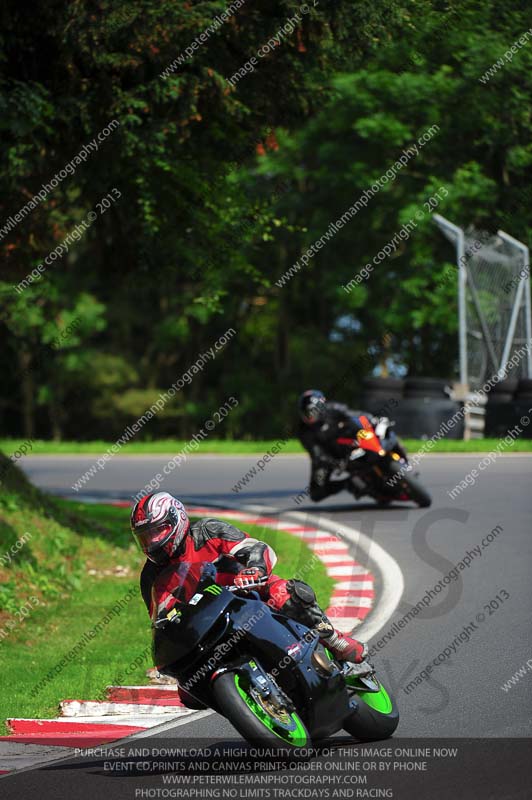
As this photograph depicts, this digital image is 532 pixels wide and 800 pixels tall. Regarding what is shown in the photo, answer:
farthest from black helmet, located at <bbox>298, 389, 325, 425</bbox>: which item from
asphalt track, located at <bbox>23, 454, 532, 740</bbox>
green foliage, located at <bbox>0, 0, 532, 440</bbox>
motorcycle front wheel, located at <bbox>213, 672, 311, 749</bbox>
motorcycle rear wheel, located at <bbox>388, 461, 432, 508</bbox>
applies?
motorcycle front wheel, located at <bbox>213, 672, 311, 749</bbox>

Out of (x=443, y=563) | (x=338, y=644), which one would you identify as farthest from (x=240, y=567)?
(x=443, y=563)

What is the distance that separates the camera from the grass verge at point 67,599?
30.0ft

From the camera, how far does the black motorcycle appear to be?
6.03 meters

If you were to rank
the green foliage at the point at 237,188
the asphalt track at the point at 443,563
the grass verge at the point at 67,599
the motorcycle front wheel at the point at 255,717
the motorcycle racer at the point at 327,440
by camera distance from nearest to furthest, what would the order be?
the motorcycle front wheel at the point at 255,717, the asphalt track at the point at 443,563, the grass verge at the point at 67,599, the green foliage at the point at 237,188, the motorcycle racer at the point at 327,440

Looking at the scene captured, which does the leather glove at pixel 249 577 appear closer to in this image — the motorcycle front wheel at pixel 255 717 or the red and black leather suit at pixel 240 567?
the red and black leather suit at pixel 240 567

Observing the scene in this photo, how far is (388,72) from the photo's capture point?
35.3 m

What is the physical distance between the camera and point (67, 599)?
12.8m

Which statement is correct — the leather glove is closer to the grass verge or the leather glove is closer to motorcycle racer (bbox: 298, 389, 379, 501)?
the grass verge

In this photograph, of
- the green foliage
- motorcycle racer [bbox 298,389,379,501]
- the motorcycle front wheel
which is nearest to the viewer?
the motorcycle front wheel

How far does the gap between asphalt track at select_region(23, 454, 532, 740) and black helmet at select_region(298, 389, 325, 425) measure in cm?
132

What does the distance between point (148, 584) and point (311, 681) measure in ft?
3.20

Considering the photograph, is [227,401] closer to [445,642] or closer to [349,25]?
[349,25]

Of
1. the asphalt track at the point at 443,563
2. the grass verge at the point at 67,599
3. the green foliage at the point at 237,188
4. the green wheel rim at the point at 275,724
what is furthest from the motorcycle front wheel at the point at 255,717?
the green foliage at the point at 237,188

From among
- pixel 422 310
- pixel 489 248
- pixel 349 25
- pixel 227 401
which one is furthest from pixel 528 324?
pixel 227 401
